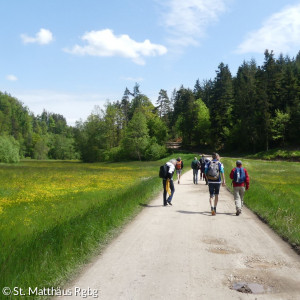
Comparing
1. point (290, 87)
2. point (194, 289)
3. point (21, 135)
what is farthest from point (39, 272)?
point (21, 135)

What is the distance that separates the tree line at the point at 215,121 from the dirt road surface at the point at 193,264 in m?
61.2

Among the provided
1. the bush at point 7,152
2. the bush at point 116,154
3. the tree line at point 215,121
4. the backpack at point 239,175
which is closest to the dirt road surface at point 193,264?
the backpack at point 239,175

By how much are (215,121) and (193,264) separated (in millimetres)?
78051

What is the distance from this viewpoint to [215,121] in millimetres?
81562

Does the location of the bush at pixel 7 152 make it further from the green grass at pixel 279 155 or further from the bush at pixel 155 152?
the green grass at pixel 279 155

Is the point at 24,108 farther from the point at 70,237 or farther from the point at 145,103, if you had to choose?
the point at 70,237

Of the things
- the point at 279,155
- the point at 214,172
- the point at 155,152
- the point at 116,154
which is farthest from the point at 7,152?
the point at 214,172

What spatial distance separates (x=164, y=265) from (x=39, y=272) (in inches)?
86.2

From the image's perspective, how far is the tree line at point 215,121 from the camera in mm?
67625

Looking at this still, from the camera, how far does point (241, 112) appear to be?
75750mm

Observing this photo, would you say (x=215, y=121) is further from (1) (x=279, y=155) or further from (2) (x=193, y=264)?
(2) (x=193, y=264)

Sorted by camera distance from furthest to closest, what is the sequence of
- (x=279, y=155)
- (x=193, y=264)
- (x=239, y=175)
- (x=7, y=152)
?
1. (x=7, y=152)
2. (x=279, y=155)
3. (x=239, y=175)
4. (x=193, y=264)

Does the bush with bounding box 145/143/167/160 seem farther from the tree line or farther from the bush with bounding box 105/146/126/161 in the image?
the bush with bounding box 105/146/126/161

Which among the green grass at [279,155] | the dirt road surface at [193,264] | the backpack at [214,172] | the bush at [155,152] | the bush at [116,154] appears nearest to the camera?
the dirt road surface at [193,264]
